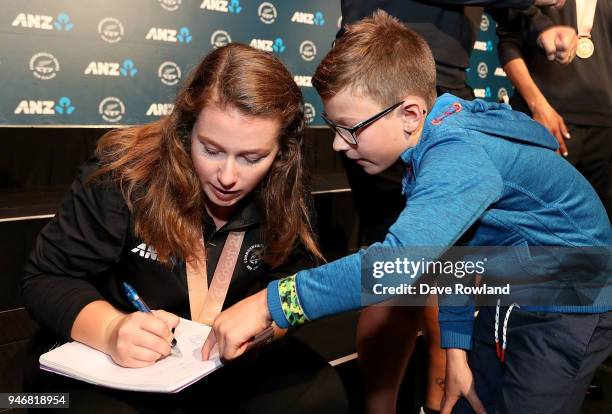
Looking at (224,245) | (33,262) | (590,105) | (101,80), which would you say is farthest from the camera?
(101,80)

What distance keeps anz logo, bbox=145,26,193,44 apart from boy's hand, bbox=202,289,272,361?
262 centimetres

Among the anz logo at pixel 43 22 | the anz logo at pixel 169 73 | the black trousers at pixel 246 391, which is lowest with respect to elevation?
the black trousers at pixel 246 391

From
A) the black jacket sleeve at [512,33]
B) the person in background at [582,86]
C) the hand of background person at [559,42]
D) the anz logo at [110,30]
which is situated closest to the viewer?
the hand of background person at [559,42]

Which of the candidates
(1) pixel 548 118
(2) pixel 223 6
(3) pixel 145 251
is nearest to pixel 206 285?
(3) pixel 145 251

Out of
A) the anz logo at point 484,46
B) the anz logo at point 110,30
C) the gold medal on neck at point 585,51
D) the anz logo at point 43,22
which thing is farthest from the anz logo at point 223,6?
the anz logo at point 484,46

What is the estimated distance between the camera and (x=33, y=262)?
4.23 feet

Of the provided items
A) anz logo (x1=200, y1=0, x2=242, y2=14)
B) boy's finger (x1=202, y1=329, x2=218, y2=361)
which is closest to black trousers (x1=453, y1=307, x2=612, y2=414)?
boy's finger (x1=202, y1=329, x2=218, y2=361)

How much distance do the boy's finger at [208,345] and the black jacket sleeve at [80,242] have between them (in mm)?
285

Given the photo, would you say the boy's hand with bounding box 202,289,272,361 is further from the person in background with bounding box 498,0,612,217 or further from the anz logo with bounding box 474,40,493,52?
the anz logo with bounding box 474,40,493,52

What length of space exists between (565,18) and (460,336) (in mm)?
1256

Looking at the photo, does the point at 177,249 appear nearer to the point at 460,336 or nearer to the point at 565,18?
the point at 460,336

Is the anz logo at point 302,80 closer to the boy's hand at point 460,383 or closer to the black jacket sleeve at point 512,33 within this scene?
the black jacket sleeve at point 512,33

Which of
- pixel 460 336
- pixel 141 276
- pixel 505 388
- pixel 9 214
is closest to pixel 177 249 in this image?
pixel 141 276

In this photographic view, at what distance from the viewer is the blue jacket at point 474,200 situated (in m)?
0.96
